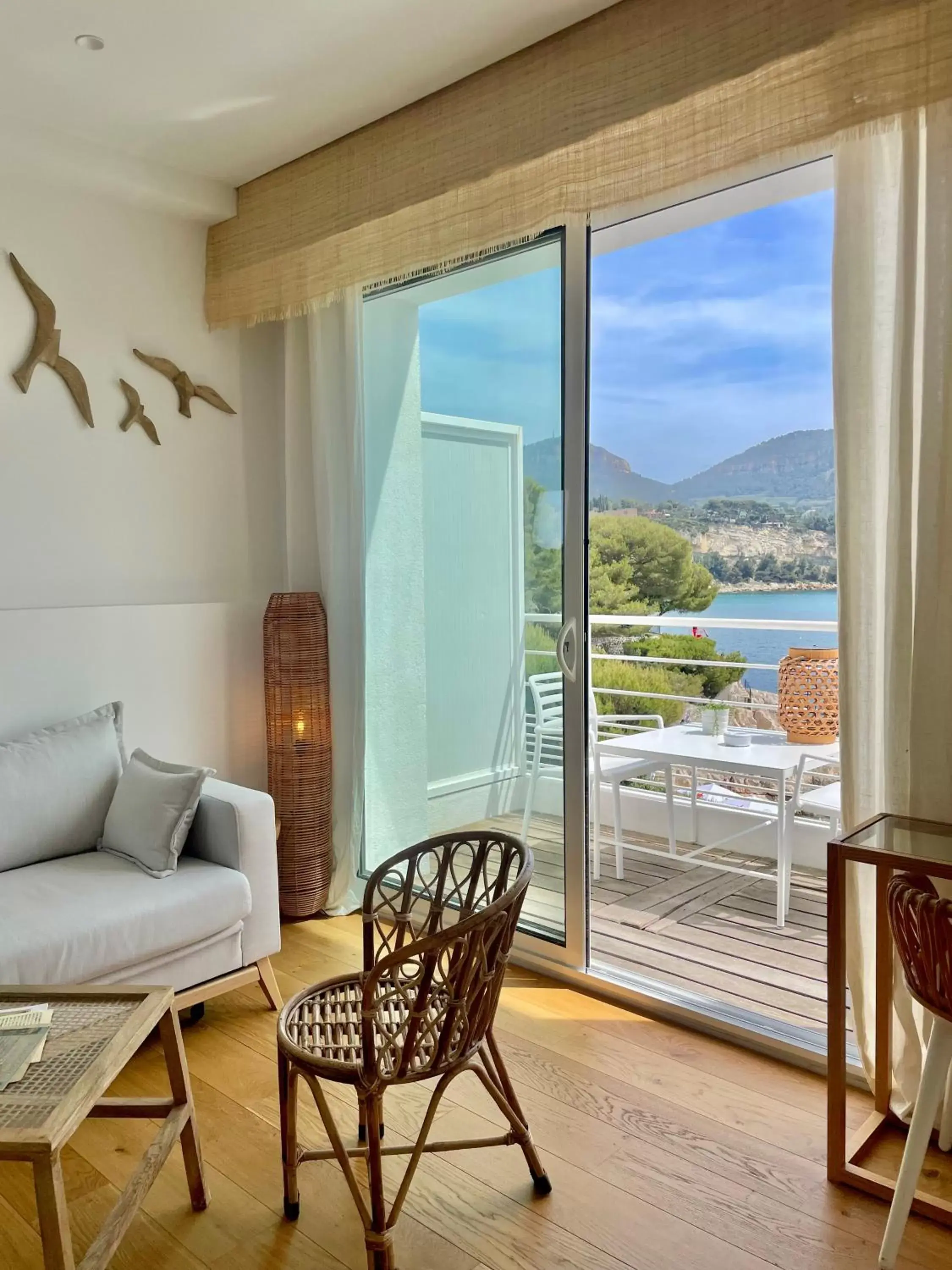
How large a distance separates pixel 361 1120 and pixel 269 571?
229 cm

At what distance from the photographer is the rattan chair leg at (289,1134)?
74.4 inches

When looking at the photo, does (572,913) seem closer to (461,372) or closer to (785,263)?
(461,372)

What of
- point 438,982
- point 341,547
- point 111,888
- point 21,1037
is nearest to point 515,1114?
point 438,982

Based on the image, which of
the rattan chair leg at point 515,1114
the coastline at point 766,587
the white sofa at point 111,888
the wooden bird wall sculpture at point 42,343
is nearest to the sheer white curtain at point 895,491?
the rattan chair leg at point 515,1114

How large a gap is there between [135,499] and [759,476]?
2.99 m

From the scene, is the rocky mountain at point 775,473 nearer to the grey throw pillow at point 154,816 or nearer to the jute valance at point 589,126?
the jute valance at point 589,126

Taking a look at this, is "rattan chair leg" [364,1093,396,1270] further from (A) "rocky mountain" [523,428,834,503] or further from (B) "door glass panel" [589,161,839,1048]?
(A) "rocky mountain" [523,428,834,503]

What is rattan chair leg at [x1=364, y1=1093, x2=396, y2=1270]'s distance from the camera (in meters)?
1.70

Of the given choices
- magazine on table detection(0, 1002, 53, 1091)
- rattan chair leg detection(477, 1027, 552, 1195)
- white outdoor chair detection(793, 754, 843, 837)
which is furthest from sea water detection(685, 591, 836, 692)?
magazine on table detection(0, 1002, 53, 1091)

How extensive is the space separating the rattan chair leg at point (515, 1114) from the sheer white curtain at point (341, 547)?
1.74 metres

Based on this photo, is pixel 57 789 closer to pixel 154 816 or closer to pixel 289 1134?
pixel 154 816

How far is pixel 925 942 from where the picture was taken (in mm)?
1683

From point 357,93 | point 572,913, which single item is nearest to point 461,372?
point 357,93

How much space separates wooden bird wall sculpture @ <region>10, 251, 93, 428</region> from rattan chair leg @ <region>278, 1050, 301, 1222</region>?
2.36 m
